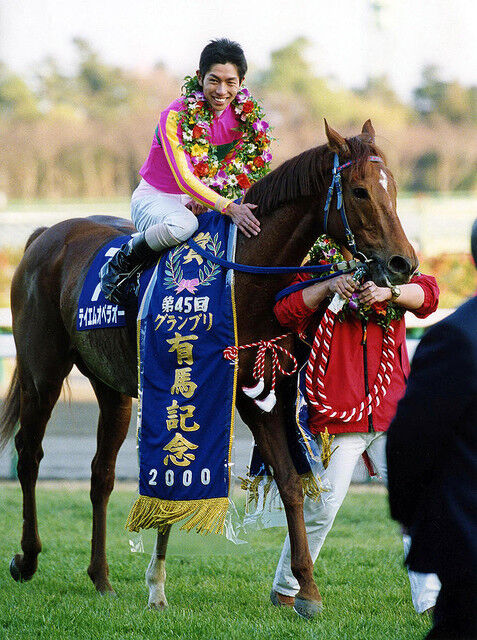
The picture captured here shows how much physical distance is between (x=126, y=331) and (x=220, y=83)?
139 centimetres

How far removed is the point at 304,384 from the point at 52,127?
39521mm

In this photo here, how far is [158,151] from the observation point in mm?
5184

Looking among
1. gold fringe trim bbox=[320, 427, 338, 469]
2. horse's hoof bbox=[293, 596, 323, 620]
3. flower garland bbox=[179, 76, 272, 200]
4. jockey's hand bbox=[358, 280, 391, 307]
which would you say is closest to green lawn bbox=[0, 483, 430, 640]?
horse's hoof bbox=[293, 596, 323, 620]

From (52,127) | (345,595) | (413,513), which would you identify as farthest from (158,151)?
(52,127)

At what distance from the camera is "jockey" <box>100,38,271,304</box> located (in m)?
4.81

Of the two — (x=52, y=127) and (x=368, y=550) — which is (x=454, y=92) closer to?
(x=52, y=127)

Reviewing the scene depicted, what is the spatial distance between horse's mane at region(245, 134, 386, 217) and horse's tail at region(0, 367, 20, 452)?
8.22ft

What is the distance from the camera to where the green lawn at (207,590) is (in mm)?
4371

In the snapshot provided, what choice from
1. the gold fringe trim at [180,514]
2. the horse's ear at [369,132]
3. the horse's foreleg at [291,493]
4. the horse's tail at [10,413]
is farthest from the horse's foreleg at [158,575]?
the horse's ear at [369,132]

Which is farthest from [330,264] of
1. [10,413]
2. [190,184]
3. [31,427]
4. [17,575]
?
[10,413]

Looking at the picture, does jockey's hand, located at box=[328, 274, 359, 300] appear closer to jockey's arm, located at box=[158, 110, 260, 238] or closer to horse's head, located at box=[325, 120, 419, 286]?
horse's head, located at box=[325, 120, 419, 286]

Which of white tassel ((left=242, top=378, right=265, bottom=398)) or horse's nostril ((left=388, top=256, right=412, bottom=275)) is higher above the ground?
horse's nostril ((left=388, top=256, right=412, bottom=275))

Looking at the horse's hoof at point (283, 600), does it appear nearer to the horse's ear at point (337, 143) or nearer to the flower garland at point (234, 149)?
the flower garland at point (234, 149)

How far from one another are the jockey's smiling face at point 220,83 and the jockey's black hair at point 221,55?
0.03 m
